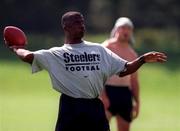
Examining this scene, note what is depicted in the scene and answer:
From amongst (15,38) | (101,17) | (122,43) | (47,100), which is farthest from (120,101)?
(101,17)

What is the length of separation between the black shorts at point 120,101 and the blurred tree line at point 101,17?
22.9 metres

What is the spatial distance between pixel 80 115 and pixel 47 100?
13006 millimetres

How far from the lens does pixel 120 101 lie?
1279cm

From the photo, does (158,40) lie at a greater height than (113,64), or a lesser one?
lesser

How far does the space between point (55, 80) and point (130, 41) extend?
451cm

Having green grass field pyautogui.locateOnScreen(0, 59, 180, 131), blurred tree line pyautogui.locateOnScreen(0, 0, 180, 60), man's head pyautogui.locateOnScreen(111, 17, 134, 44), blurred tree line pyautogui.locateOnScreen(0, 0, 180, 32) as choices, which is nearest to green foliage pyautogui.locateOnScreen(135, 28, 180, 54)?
blurred tree line pyautogui.locateOnScreen(0, 0, 180, 60)

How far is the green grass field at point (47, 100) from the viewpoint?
16969mm

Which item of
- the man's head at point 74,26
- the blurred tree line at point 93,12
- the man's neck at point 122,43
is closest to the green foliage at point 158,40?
the blurred tree line at point 93,12

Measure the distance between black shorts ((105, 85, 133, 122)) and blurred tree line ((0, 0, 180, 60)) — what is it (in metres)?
22.9

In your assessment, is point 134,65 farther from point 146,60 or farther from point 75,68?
point 75,68

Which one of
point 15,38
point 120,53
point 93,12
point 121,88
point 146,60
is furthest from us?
point 93,12

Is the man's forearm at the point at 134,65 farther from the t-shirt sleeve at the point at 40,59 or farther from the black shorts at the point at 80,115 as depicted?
the t-shirt sleeve at the point at 40,59

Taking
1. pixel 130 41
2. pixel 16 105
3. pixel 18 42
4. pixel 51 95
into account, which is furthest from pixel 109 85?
pixel 51 95

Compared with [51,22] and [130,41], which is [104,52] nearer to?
[130,41]
